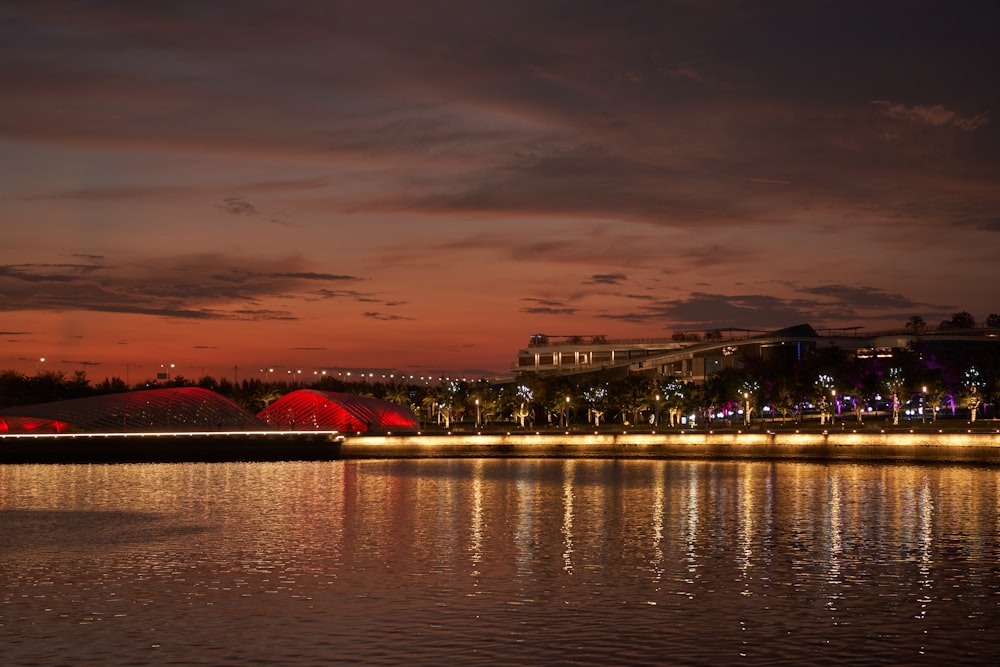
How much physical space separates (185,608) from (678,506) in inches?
1289

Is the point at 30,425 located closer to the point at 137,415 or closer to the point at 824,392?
the point at 137,415

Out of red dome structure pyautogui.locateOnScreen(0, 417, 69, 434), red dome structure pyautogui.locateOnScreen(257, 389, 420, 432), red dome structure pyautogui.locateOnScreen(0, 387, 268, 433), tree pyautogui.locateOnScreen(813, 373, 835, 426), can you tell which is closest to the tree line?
tree pyautogui.locateOnScreen(813, 373, 835, 426)

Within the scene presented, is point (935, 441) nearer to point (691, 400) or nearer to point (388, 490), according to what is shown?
point (388, 490)

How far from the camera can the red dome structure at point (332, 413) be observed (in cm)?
14925

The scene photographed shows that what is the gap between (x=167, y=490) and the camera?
240ft

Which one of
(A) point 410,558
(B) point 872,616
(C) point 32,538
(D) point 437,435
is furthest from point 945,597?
(D) point 437,435

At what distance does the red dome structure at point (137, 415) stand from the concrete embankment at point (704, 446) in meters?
23.5

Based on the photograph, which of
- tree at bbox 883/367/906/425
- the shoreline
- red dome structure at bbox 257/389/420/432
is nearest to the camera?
the shoreline

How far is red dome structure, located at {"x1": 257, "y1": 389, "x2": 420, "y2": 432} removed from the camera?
149m

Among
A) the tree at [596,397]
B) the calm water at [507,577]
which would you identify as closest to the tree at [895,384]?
the tree at [596,397]

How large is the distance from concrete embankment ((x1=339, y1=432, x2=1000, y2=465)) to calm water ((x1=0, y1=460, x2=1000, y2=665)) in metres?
20.9

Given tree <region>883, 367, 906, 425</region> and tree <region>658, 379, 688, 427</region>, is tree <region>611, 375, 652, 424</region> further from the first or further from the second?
tree <region>883, 367, 906, 425</region>

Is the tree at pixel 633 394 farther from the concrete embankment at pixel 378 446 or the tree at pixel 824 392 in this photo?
the concrete embankment at pixel 378 446

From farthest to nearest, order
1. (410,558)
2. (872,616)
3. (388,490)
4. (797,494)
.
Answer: (388,490)
(797,494)
(410,558)
(872,616)
